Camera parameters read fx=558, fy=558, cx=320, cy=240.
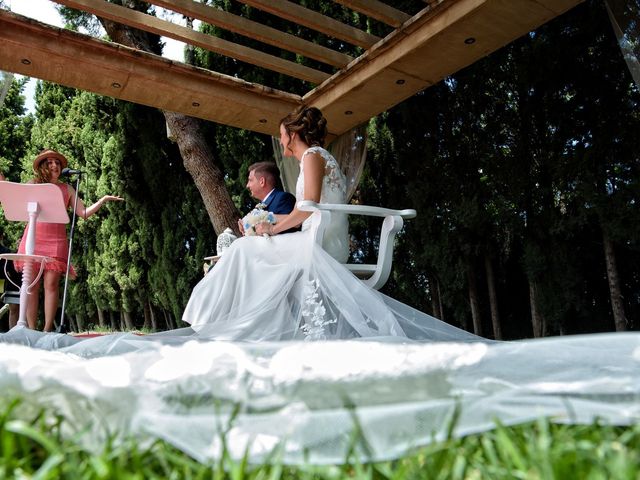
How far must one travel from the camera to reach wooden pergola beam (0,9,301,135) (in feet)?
12.2

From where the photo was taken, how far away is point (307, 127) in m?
3.40

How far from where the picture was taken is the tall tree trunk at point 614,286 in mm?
3504

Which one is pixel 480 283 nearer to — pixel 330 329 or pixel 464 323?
pixel 464 323

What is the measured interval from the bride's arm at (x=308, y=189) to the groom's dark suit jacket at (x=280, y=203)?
362 millimetres

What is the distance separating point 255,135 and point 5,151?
725cm

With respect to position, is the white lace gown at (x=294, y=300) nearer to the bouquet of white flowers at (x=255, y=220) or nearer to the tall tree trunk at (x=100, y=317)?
the bouquet of white flowers at (x=255, y=220)

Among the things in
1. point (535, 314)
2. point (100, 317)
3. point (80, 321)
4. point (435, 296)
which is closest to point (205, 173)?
point (435, 296)

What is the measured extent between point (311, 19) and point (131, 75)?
4.59 feet

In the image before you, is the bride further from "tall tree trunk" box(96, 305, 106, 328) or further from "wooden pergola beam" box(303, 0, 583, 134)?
"tall tree trunk" box(96, 305, 106, 328)

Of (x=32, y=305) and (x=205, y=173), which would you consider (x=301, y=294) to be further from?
(x=205, y=173)

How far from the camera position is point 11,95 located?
466 inches

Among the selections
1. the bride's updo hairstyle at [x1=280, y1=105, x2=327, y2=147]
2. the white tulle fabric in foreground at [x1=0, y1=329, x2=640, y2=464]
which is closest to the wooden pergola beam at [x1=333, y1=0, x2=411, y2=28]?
the bride's updo hairstyle at [x1=280, y1=105, x2=327, y2=147]

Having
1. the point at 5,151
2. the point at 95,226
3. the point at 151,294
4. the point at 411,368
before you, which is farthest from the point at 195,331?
the point at 5,151

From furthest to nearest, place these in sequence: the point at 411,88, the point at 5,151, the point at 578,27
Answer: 1. the point at 5,151
2. the point at 411,88
3. the point at 578,27
